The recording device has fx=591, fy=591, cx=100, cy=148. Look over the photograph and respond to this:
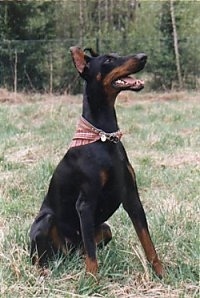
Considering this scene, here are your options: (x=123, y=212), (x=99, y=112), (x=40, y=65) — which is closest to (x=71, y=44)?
(x=40, y=65)

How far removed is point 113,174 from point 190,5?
18.1 m

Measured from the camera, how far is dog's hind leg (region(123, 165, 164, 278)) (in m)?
3.41

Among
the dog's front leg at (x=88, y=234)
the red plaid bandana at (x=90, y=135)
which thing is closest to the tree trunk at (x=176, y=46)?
the red plaid bandana at (x=90, y=135)

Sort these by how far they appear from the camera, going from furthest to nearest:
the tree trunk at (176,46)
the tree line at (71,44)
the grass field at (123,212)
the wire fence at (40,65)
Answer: the tree trunk at (176,46) < the tree line at (71,44) < the wire fence at (40,65) < the grass field at (123,212)

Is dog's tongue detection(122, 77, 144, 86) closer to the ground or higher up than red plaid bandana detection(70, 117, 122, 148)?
higher up

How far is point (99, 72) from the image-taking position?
133 inches

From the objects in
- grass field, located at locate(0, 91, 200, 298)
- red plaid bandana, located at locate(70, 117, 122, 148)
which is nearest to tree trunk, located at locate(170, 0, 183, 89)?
grass field, located at locate(0, 91, 200, 298)

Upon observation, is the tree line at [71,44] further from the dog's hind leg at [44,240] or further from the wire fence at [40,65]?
the dog's hind leg at [44,240]

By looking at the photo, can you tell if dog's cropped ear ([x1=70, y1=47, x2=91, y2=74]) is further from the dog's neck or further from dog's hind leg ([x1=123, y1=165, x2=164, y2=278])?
dog's hind leg ([x1=123, y1=165, x2=164, y2=278])

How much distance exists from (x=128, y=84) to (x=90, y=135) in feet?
1.21

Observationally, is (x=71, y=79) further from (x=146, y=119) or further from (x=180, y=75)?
(x=146, y=119)

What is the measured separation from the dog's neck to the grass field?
2.49ft

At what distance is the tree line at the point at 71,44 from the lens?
18391 millimetres

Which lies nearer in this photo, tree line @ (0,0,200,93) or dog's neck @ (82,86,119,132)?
dog's neck @ (82,86,119,132)
